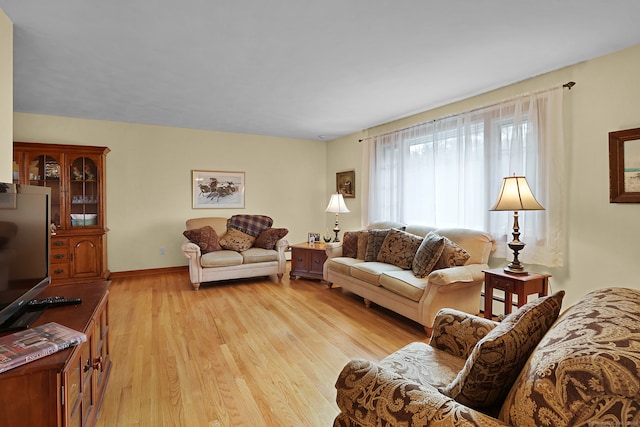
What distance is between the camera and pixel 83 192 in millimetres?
4660

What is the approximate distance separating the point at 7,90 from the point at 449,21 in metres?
3.04

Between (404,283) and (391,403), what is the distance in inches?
87.7

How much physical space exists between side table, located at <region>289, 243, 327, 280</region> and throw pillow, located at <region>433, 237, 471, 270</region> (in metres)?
1.95

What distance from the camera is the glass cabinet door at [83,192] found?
4582 millimetres

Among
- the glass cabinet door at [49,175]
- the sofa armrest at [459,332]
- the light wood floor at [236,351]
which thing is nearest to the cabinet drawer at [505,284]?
the light wood floor at [236,351]

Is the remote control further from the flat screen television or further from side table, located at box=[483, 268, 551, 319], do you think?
side table, located at box=[483, 268, 551, 319]

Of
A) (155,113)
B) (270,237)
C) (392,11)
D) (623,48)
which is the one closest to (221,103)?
(155,113)

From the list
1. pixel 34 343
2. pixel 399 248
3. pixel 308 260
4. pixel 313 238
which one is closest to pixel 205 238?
pixel 308 260

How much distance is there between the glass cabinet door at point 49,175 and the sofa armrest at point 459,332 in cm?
500

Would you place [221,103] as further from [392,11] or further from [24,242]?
[24,242]

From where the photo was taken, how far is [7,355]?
46.3 inches

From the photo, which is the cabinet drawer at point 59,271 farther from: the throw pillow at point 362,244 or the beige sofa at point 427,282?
the throw pillow at point 362,244

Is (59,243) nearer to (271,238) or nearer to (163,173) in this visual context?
(163,173)

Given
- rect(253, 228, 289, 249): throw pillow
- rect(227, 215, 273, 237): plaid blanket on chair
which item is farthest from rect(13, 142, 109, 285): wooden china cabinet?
rect(253, 228, 289, 249): throw pillow
